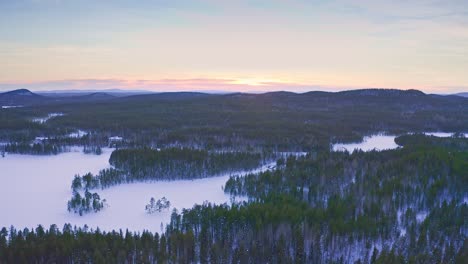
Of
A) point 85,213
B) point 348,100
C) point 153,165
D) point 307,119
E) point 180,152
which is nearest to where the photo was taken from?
point 85,213

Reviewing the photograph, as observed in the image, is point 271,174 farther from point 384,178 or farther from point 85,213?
point 85,213

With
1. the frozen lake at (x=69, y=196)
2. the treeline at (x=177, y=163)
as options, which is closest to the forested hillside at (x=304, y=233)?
the frozen lake at (x=69, y=196)

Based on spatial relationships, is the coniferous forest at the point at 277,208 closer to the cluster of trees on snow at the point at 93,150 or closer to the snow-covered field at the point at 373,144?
the cluster of trees on snow at the point at 93,150

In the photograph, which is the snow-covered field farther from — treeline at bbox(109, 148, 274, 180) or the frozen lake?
the frozen lake

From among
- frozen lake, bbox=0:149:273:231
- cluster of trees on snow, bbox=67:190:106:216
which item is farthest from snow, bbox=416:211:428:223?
cluster of trees on snow, bbox=67:190:106:216

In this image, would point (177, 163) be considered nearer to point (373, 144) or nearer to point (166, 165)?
point (166, 165)

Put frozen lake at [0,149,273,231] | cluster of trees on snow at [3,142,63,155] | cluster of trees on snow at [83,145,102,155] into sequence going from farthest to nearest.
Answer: cluster of trees on snow at [83,145,102,155]
cluster of trees on snow at [3,142,63,155]
frozen lake at [0,149,273,231]

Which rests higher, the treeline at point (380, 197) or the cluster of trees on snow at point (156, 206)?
the treeline at point (380, 197)

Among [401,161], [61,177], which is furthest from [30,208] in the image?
[401,161]

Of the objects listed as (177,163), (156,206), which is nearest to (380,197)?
(156,206)
